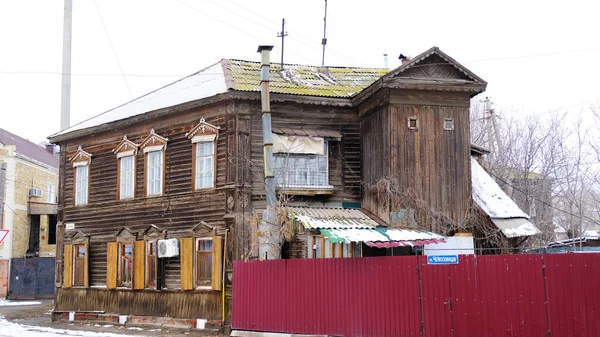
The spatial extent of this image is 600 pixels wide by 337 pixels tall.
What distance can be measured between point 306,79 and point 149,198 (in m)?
6.82

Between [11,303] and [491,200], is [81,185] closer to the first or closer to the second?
[11,303]

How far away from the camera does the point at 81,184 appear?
82.6 ft

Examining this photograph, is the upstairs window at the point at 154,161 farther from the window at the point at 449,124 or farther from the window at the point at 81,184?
the window at the point at 449,124

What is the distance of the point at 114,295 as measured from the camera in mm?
23062

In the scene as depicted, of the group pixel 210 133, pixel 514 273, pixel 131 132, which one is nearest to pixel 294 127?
pixel 210 133

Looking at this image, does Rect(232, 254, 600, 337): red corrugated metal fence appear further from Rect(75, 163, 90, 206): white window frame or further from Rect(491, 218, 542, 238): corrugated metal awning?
Rect(75, 163, 90, 206): white window frame

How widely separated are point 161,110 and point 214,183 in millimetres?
3465

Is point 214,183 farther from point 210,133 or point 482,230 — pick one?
point 482,230

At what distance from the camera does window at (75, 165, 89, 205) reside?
982 inches

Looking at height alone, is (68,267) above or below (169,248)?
below

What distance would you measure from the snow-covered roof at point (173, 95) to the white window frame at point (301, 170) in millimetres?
2872

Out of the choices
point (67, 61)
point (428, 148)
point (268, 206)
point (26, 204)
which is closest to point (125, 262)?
point (268, 206)

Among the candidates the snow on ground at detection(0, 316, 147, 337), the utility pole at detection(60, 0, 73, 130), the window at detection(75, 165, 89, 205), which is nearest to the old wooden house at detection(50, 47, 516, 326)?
the window at detection(75, 165, 89, 205)

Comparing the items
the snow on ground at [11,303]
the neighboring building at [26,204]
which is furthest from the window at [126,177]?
the neighboring building at [26,204]
